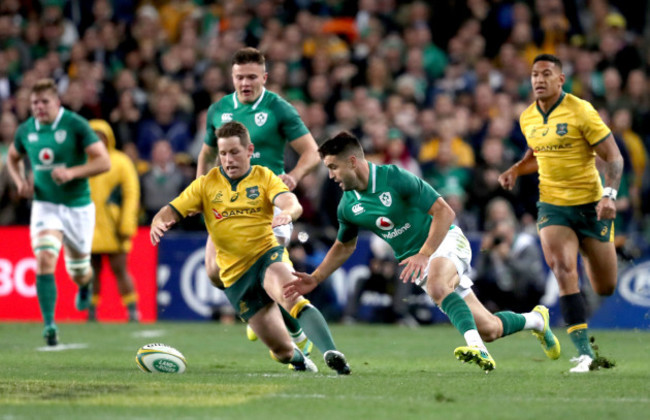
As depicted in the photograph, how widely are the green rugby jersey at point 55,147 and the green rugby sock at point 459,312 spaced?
4.95m

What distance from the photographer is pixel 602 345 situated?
492 inches

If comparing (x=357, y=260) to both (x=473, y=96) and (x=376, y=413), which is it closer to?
(x=473, y=96)

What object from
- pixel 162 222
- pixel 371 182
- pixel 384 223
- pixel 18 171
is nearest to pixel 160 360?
pixel 162 222

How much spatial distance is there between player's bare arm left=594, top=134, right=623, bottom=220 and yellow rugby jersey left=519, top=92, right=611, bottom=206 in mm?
137

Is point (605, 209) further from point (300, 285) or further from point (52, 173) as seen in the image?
point (52, 173)

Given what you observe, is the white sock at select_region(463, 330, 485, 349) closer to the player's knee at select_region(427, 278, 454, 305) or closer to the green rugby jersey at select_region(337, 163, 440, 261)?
the player's knee at select_region(427, 278, 454, 305)

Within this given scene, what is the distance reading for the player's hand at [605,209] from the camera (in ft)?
29.4

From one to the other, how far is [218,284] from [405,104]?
27.5 ft

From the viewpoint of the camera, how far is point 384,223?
28.3ft

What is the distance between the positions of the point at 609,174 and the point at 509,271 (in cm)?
617

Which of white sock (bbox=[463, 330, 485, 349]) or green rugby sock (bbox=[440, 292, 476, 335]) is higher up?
green rugby sock (bbox=[440, 292, 476, 335])

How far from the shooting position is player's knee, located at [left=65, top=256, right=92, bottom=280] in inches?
508

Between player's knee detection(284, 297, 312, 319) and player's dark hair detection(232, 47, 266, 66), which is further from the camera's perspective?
player's dark hair detection(232, 47, 266, 66)

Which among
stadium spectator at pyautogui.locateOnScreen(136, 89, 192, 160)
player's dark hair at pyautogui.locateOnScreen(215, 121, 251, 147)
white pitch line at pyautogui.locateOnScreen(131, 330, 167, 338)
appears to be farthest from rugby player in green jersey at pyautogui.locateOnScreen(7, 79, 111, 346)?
stadium spectator at pyautogui.locateOnScreen(136, 89, 192, 160)
